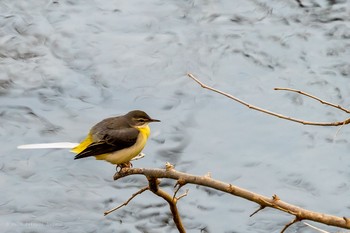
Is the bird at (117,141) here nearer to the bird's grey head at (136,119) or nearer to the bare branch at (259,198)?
the bird's grey head at (136,119)

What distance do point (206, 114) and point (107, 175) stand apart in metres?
1.19

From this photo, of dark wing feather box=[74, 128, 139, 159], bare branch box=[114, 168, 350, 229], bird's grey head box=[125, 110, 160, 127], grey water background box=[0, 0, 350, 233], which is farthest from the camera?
grey water background box=[0, 0, 350, 233]

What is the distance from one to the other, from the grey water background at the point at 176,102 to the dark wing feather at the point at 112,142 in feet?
5.45

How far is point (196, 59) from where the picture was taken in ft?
25.9

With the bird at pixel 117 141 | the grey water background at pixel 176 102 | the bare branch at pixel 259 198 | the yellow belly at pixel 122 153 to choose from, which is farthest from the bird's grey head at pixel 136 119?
the grey water background at pixel 176 102

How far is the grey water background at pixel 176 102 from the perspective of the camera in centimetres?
624

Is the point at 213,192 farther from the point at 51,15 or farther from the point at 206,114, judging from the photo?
the point at 51,15

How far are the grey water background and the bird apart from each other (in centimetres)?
160

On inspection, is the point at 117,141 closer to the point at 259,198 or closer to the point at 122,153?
the point at 122,153

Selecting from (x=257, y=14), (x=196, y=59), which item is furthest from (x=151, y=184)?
(x=257, y=14)

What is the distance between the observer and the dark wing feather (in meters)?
4.33

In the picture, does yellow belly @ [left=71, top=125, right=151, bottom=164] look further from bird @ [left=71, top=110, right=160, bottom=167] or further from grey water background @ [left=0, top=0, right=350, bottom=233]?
grey water background @ [left=0, top=0, right=350, bottom=233]

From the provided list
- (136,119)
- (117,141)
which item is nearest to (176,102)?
(136,119)

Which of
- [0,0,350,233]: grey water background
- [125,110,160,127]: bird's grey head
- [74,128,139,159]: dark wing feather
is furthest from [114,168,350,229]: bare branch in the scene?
[0,0,350,233]: grey water background
